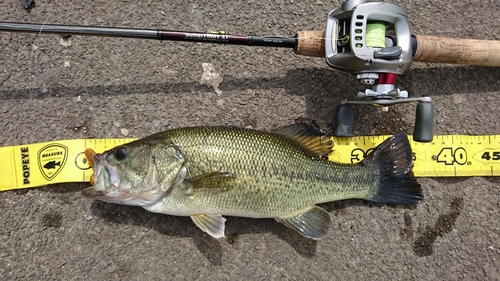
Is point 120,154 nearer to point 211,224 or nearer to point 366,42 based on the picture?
point 211,224

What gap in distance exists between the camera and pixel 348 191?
269cm

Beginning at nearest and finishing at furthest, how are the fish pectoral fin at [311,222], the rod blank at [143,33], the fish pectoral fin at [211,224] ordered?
the rod blank at [143,33]
the fish pectoral fin at [211,224]
the fish pectoral fin at [311,222]

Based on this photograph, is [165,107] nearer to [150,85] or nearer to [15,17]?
[150,85]

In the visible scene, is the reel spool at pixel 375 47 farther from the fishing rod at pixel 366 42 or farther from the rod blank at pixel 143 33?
the rod blank at pixel 143 33

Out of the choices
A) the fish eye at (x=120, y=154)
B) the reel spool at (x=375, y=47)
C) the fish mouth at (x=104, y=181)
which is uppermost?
the reel spool at (x=375, y=47)

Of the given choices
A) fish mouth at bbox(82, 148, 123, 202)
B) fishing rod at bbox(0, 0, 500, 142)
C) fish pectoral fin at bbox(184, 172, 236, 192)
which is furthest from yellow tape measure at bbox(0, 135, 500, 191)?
fish pectoral fin at bbox(184, 172, 236, 192)

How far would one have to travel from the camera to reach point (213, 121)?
2938 mm

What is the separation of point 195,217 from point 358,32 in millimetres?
1703

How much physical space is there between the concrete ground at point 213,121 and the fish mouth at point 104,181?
42 cm

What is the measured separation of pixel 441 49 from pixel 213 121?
1828 millimetres

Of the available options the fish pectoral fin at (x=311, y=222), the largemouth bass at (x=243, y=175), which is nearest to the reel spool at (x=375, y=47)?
the largemouth bass at (x=243, y=175)

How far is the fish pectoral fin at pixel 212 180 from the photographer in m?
2.43

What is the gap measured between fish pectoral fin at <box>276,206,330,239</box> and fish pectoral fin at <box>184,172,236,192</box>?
1.78ft

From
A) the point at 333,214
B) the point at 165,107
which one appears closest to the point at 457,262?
the point at 333,214
